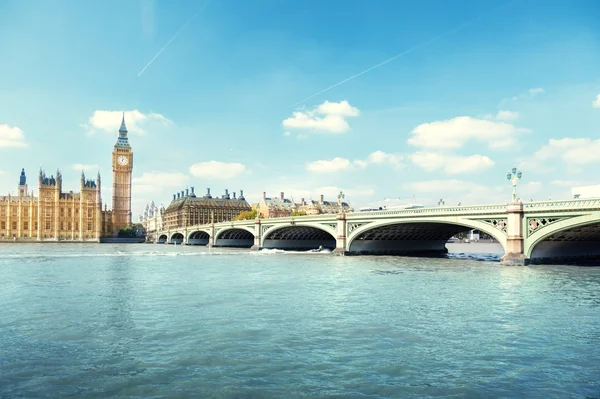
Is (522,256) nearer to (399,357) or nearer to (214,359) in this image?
(399,357)

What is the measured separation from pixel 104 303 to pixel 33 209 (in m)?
146

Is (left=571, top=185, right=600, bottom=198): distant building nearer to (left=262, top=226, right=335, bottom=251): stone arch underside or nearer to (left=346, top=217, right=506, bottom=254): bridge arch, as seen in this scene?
(left=346, top=217, right=506, bottom=254): bridge arch

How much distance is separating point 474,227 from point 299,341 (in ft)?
106

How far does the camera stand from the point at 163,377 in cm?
1205

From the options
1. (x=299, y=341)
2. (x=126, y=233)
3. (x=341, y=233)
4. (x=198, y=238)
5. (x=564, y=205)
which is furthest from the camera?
(x=126, y=233)

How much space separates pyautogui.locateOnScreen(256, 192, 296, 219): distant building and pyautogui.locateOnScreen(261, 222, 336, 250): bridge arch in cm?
8324

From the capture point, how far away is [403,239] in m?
67.9

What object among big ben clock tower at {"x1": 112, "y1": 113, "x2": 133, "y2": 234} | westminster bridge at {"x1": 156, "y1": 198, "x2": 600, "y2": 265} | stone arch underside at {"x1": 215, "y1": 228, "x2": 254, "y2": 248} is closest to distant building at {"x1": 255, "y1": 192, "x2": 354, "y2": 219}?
big ben clock tower at {"x1": 112, "y1": 113, "x2": 133, "y2": 234}

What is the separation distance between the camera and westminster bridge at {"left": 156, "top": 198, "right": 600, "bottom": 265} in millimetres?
38375

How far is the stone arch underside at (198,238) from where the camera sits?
12868 centimetres

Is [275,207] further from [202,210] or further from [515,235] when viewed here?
[515,235]

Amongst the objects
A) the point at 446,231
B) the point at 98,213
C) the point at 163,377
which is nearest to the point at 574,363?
the point at 163,377

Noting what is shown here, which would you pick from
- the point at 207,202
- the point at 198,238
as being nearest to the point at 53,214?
the point at 198,238

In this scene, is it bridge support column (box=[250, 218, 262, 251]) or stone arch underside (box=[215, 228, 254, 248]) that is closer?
bridge support column (box=[250, 218, 262, 251])
